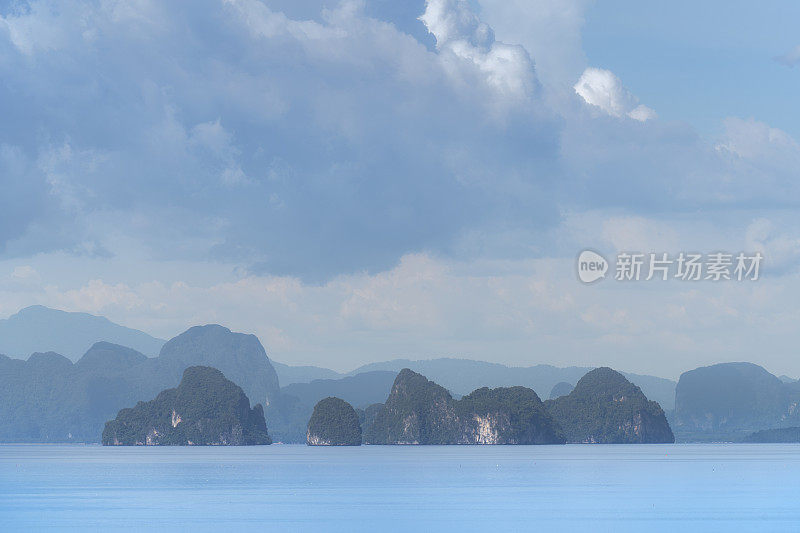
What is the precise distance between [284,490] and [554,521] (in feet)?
97.7

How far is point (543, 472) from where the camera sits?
10669 cm

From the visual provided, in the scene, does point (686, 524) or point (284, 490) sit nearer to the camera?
point (686, 524)

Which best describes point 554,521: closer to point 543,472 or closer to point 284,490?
point 284,490

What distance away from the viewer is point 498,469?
11438 cm

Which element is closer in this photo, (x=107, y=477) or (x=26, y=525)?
(x=26, y=525)

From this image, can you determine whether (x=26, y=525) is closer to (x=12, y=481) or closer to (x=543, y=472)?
(x=12, y=481)

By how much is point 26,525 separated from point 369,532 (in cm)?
1607

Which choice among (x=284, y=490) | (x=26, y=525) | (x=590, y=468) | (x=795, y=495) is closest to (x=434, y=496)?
(x=284, y=490)

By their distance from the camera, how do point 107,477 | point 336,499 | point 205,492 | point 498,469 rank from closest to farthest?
point 336,499 < point 205,492 < point 107,477 < point 498,469

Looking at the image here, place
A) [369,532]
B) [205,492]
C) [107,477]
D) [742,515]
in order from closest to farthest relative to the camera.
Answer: [369,532] < [742,515] < [205,492] < [107,477]

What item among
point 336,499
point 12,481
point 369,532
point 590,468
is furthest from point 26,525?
point 590,468

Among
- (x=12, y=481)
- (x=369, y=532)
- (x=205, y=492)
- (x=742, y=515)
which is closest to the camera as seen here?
(x=369, y=532)

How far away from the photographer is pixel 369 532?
153 feet

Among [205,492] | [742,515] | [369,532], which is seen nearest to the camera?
[369,532]
